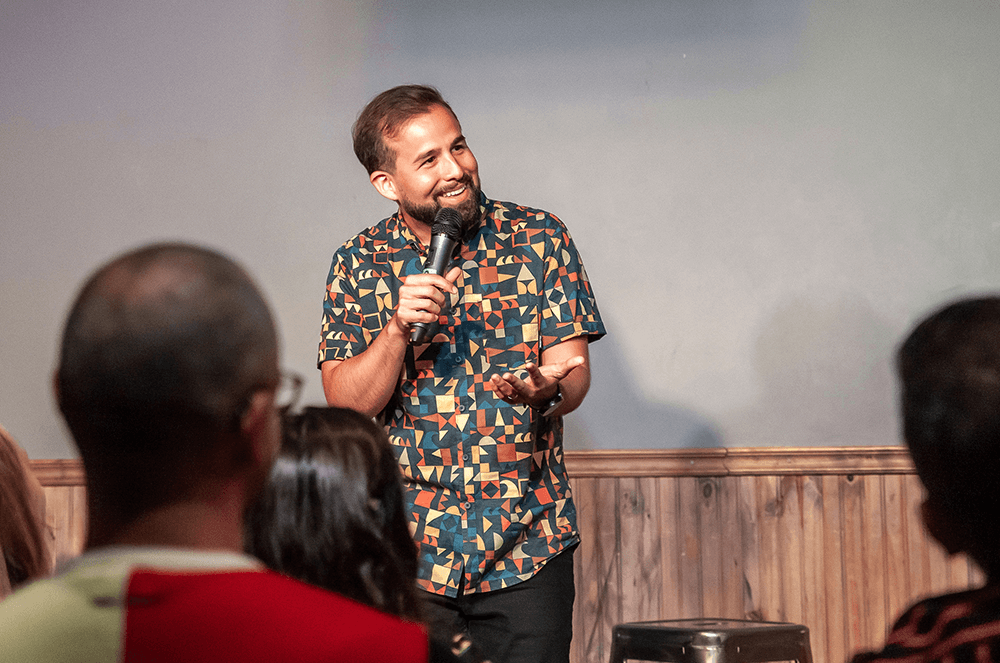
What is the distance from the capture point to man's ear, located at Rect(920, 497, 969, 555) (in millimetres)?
935

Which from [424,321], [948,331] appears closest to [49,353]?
[424,321]

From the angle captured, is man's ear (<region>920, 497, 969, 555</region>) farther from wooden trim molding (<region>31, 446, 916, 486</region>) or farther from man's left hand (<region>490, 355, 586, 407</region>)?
wooden trim molding (<region>31, 446, 916, 486</region>)

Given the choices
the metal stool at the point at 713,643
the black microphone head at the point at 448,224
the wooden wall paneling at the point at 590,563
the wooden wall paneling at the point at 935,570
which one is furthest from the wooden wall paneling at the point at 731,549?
the black microphone head at the point at 448,224

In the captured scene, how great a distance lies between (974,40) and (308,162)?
197 cm

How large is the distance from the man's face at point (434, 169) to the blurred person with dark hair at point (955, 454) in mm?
1175

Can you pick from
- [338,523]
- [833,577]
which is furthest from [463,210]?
[833,577]

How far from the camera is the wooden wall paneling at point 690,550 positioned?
280cm

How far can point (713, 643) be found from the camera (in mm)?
1996

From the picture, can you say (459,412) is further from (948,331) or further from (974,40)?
(974,40)

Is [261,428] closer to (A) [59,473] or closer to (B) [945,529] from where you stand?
(B) [945,529]

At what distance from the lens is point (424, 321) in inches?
69.3

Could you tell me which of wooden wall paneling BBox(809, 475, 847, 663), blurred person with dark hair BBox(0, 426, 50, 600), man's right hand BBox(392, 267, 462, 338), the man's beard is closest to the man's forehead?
the man's beard

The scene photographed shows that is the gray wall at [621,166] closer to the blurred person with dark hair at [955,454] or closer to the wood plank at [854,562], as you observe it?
the wood plank at [854,562]

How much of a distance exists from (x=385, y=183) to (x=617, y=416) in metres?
1.12
